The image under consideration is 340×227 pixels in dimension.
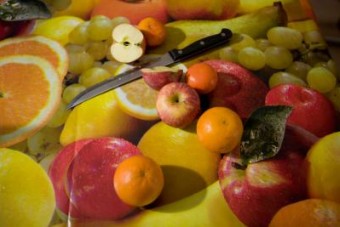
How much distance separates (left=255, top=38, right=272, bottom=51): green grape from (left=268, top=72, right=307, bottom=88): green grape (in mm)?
78

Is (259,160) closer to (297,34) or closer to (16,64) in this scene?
(297,34)

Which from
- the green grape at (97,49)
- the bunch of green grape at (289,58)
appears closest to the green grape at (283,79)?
the bunch of green grape at (289,58)

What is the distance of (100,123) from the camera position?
28.3 inches

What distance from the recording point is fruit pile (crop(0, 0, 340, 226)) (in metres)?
0.61

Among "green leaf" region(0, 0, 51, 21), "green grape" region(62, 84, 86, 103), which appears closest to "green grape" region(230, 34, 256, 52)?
"green grape" region(62, 84, 86, 103)

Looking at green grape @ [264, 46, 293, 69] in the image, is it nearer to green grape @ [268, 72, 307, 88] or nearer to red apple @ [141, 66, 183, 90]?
green grape @ [268, 72, 307, 88]

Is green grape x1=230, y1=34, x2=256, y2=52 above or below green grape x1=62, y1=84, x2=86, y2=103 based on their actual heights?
above

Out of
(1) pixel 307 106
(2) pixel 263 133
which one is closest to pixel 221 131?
(2) pixel 263 133

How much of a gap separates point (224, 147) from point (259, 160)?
6cm

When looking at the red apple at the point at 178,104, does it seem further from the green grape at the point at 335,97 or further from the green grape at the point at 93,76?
the green grape at the point at 335,97

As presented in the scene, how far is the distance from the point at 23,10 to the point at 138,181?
1.82 ft

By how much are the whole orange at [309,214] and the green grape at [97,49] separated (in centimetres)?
48

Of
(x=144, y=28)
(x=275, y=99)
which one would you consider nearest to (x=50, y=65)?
(x=144, y=28)

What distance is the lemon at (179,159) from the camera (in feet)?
2.10
